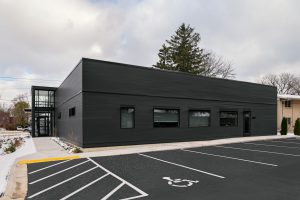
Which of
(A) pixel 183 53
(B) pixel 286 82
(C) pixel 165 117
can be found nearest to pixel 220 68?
(A) pixel 183 53

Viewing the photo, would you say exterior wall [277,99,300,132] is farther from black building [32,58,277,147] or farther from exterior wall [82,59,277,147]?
exterior wall [82,59,277,147]

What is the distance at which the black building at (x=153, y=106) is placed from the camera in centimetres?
1470

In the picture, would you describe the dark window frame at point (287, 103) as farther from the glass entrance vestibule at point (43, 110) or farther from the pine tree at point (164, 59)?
the glass entrance vestibule at point (43, 110)

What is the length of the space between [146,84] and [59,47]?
1027 cm

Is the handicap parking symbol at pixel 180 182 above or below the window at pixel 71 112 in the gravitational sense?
below

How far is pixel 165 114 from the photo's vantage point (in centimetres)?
1766

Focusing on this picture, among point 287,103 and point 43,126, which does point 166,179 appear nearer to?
point 43,126

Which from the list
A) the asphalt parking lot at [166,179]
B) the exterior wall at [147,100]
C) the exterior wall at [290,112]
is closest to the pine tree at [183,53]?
the exterior wall at [290,112]

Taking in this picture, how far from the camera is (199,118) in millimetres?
19609

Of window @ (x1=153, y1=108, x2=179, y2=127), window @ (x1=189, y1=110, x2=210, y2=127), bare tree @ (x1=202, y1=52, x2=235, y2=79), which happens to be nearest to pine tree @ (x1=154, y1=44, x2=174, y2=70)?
bare tree @ (x1=202, y1=52, x2=235, y2=79)

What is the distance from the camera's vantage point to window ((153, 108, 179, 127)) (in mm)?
17169

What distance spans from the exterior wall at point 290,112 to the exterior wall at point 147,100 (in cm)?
1303

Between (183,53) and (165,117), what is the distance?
27.2 meters

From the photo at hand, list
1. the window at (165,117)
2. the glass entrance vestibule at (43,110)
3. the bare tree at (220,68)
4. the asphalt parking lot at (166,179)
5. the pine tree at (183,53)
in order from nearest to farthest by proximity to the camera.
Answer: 1. the asphalt parking lot at (166,179)
2. the window at (165,117)
3. the glass entrance vestibule at (43,110)
4. the pine tree at (183,53)
5. the bare tree at (220,68)
